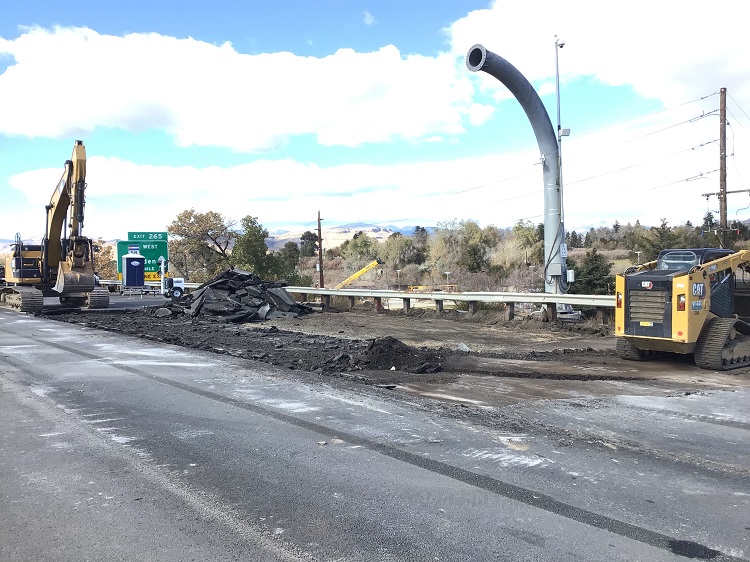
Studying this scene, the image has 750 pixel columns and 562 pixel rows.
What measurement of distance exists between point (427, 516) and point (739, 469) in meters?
A: 3.13

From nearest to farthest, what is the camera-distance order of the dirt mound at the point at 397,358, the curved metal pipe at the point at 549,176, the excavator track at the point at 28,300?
the dirt mound at the point at 397,358 < the curved metal pipe at the point at 549,176 < the excavator track at the point at 28,300

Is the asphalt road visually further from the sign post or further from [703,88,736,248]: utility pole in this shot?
the sign post

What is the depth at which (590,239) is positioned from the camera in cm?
7762

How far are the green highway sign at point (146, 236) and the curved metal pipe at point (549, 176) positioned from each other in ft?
99.0

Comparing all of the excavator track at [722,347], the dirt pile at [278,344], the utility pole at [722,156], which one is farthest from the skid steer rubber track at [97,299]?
the utility pole at [722,156]

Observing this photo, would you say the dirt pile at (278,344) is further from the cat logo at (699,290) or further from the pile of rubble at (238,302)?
the cat logo at (699,290)

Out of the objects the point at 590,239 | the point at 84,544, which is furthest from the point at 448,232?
the point at 84,544

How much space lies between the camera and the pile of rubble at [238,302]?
2162 centimetres

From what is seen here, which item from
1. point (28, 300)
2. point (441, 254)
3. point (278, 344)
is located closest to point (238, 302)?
point (278, 344)

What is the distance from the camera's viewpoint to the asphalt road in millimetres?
4109

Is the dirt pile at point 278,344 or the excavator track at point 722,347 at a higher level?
the excavator track at point 722,347

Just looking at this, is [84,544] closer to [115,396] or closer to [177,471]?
[177,471]

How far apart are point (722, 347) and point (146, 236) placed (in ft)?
127

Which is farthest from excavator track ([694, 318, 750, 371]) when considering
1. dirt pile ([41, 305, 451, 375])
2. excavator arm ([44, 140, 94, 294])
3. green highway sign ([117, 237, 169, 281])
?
green highway sign ([117, 237, 169, 281])
